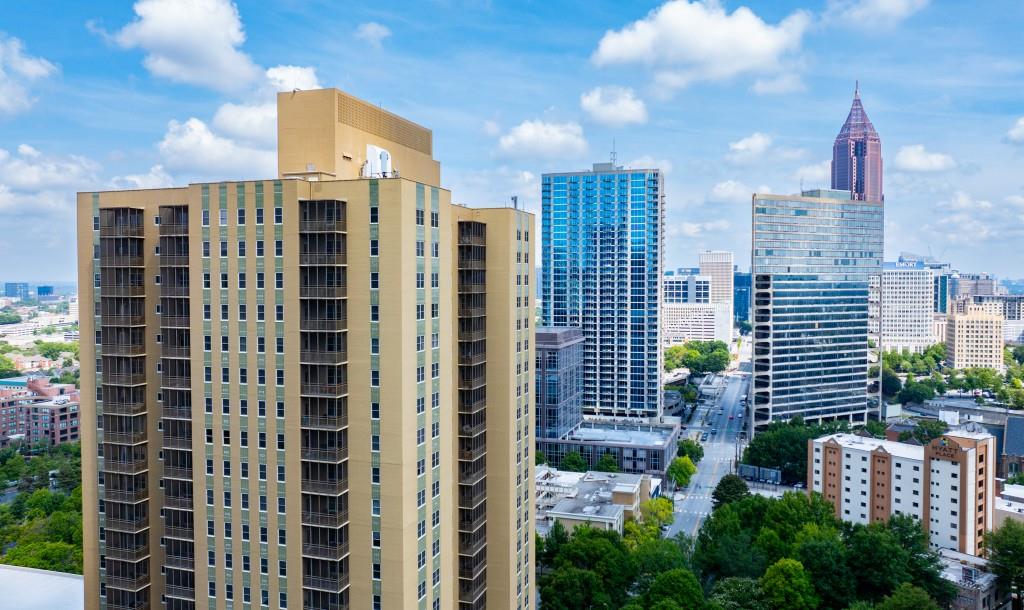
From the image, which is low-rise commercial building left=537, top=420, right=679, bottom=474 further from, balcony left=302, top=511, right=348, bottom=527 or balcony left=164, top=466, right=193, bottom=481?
balcony left=302, top=511, right=348, bottom=527

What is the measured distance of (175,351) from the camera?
36.8m

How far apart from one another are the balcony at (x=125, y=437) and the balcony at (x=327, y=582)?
39.0 ft

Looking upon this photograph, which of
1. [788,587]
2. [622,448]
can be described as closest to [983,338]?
[622,448]

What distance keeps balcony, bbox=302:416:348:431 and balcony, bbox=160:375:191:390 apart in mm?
7068

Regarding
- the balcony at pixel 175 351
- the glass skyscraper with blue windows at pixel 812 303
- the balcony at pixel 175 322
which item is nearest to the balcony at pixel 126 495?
the balcony at pixel 175 351

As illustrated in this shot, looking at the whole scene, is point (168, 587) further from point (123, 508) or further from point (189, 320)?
point (189, 320)

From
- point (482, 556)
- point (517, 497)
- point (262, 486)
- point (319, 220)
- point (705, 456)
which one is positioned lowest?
point (705, 456)

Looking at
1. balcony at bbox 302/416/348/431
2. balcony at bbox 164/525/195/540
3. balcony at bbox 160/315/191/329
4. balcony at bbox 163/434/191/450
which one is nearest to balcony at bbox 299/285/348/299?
balcony at bbox 302/416/348/431

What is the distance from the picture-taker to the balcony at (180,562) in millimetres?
36969

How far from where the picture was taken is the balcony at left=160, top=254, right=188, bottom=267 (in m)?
36.7

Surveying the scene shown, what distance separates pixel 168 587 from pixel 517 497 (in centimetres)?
1895

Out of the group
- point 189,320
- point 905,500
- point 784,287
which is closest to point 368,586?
point 189,320

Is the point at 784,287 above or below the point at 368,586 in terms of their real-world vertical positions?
above

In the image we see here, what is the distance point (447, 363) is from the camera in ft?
121
